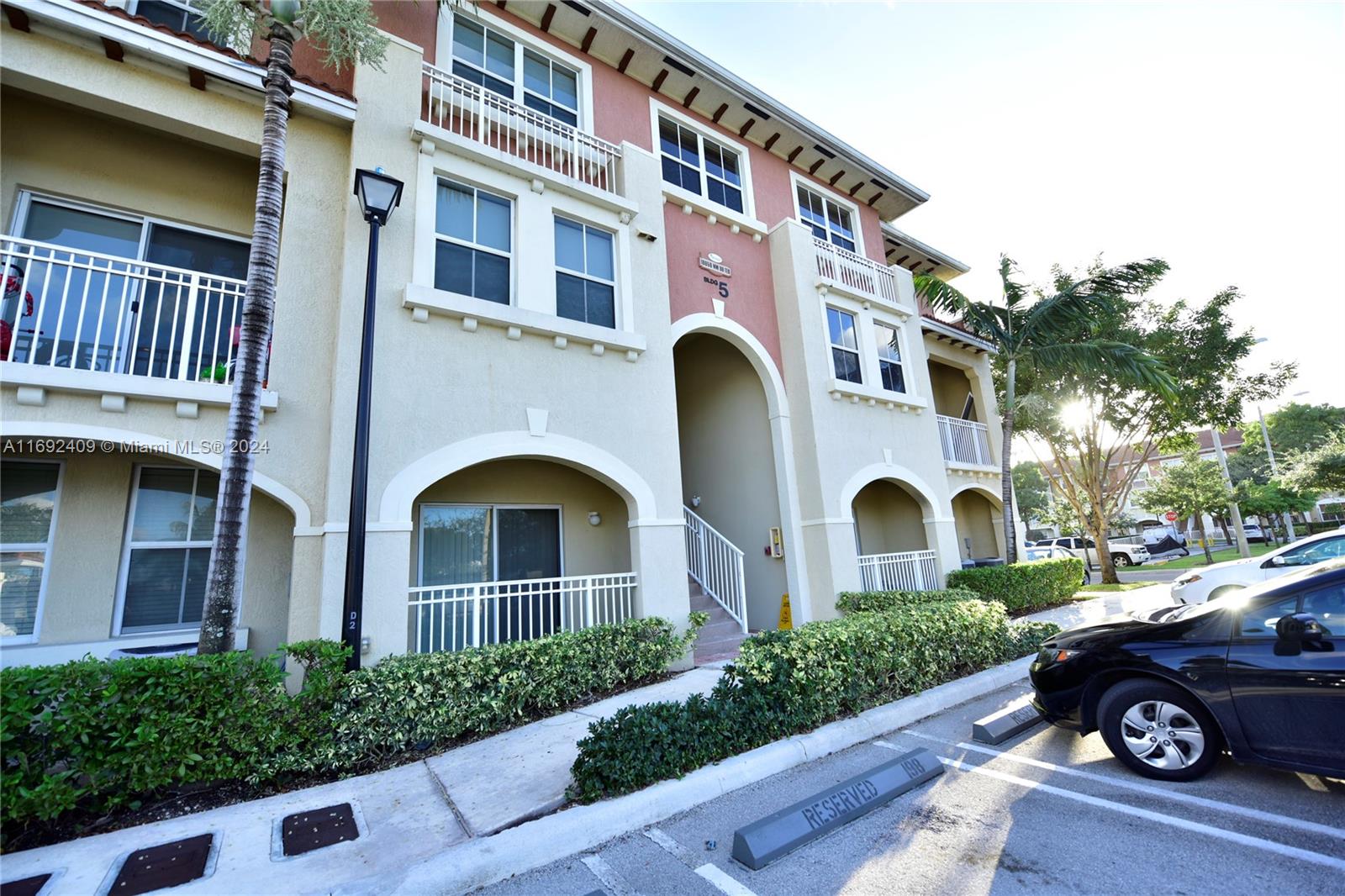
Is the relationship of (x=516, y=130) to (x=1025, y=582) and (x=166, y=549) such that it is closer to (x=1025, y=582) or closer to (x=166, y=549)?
(x=166, y=549)

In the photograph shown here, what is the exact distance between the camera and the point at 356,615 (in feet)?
17.1

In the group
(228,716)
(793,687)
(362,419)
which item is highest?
(362,419)

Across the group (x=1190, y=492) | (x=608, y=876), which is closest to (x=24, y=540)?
(x=608, y=876)

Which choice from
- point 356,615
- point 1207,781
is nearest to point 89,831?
point 356,615

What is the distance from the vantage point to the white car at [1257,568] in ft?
28.0

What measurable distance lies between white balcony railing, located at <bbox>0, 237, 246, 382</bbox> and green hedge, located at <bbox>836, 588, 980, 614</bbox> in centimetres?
912

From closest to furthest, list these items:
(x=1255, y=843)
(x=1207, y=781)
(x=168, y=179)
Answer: (x=1255, y=843) < (x=1207, y=781) < (x=168, y=179)

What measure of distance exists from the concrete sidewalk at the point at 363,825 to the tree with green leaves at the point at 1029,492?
45.0 m

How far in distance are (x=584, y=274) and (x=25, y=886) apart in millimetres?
7467

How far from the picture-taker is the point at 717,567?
989 cm

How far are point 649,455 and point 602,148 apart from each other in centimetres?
515

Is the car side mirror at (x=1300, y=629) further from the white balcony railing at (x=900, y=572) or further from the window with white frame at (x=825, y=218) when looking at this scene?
the window with white frame at (x=825, y=218)

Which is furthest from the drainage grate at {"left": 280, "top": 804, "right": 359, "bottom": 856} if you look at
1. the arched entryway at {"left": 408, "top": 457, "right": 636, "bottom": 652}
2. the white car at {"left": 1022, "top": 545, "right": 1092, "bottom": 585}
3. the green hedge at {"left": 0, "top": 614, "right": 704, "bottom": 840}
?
the white car at {"left": 1022, "top": 545, "right": 1092, "bottom": 585}

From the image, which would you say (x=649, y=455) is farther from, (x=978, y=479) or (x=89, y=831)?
(x=978, y=479)
